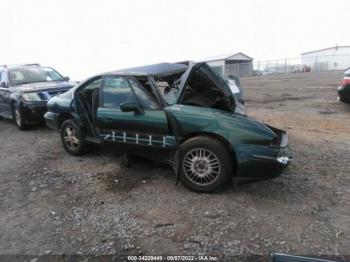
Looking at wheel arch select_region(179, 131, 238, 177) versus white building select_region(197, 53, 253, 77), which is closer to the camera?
wheel arch select_region(179, 131, 238, 177)

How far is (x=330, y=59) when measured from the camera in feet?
164

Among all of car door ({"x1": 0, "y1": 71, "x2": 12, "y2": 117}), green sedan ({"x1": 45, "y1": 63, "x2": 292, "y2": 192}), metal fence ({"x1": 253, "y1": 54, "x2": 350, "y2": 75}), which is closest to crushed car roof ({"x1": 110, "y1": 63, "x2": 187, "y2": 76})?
green sedan ({"x1": 45, "y1": 63, "x2": 292, "y2": 192})

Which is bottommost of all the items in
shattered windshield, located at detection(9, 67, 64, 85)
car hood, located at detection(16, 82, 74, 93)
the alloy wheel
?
the alloy wheel

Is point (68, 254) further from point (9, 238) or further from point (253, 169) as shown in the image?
point (253, 169)

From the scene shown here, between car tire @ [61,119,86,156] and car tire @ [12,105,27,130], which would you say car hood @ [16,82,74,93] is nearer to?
car tire @ [12,105,27,130]

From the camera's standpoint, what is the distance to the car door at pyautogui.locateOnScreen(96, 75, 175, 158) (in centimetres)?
445

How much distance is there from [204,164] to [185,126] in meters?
0.55

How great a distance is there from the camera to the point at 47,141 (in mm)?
7297

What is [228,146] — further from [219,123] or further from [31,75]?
[31,75]

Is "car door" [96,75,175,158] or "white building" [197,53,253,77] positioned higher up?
"white building" [197,53,253,77]

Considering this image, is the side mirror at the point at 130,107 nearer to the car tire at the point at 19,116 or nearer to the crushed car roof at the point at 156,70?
the crushed car roof at the point at 156,70

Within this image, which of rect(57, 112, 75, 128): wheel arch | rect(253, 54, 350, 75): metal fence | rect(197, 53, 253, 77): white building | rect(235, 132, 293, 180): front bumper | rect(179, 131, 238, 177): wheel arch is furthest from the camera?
rect(253, 54, 350, 75): metal fence

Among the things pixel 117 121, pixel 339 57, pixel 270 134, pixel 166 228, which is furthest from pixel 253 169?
pixel 339 57

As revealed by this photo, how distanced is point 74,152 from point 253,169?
11.5 ft
